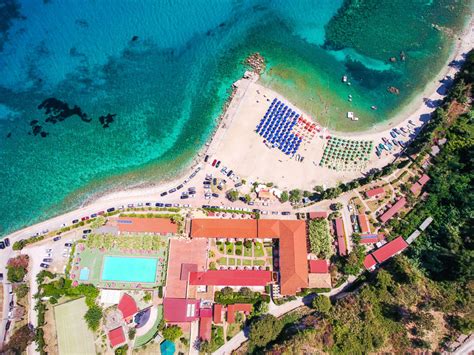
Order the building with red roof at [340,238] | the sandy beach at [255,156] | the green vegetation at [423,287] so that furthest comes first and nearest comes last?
the sandy beach at [255,156] → the building with red roof at [340,238] → the green vegetation at [423,287]

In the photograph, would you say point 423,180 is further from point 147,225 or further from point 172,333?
point 172,333

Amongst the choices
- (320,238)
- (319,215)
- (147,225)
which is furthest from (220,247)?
(319,215)

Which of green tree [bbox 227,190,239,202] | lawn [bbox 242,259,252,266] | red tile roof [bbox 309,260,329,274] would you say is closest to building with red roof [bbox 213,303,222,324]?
lawn [bbox 242,259,252,266]

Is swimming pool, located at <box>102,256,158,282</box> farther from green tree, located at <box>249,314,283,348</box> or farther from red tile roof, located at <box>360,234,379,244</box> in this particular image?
red tile roof, located at <box>360,234,379,244</box>

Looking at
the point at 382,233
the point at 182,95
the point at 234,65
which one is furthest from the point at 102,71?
the point at 382,233

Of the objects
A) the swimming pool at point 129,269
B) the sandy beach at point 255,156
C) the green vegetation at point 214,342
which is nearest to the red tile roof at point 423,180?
the sandy beach at point 255,156

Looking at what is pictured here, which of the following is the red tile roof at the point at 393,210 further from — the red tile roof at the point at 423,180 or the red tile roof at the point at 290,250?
the red tile roof at the point at 290,250
